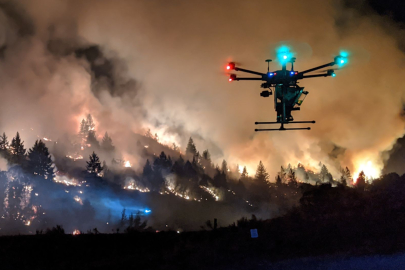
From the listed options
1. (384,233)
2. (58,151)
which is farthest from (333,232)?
(58,151)

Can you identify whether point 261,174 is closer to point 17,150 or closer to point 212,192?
point 212,192

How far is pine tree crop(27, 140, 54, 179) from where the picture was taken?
9591 cm

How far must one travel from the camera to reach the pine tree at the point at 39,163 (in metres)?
95.9

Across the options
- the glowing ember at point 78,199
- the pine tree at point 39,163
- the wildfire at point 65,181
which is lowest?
the glowing ember at point 78,199

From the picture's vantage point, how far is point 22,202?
8050cm

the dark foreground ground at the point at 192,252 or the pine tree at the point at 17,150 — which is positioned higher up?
the pine tree at the point at 17,150

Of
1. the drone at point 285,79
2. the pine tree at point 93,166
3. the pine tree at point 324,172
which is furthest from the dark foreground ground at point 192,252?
the pine tree at point 324,172

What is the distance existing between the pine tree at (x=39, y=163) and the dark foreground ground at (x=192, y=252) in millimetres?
87339

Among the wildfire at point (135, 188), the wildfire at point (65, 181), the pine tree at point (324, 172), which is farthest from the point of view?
the pine tree at point (324, 172)

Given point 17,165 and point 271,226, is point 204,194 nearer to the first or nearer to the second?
point 17,165

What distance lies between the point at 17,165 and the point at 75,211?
90.8ft

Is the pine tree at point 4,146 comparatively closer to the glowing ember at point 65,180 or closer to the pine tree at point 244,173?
the glowing ember at point 65,180

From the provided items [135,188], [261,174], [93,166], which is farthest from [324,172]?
[93,166]

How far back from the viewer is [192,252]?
17.8m
